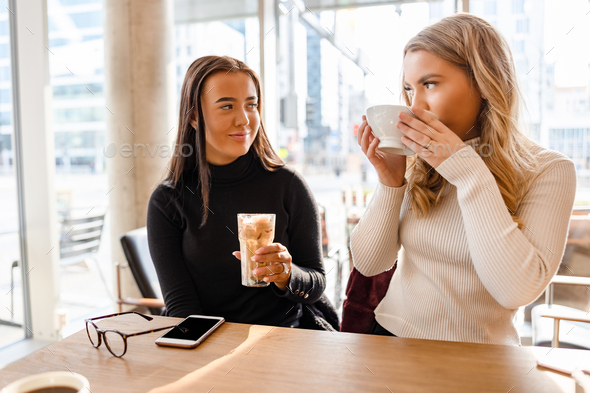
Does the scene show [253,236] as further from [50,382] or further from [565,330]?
[565,330]

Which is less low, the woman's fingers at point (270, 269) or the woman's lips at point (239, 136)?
the woman's lips at point (239, 136)

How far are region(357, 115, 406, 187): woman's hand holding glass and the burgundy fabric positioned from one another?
362 millimetres

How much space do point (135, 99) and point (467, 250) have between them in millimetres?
2596

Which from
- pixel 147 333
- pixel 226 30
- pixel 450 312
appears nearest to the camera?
pixel 147 333

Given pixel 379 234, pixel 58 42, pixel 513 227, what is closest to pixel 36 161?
pixel 58 42

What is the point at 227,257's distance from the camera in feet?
4.86

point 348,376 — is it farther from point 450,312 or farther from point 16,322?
point 16,322

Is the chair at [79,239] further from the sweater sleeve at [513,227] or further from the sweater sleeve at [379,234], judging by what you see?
the sweater sleeve at [513,227]

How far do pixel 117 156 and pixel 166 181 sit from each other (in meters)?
1.67

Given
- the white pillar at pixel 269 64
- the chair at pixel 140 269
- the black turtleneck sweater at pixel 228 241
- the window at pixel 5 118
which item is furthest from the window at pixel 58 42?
the black turtleneck sweater at pixel 228 241

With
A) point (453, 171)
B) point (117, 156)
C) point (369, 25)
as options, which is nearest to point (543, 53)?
point (369, 25)

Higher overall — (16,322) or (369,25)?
(369,25)

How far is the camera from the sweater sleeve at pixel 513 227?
99 centimetres

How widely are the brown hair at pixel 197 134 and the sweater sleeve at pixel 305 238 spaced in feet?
0.49
